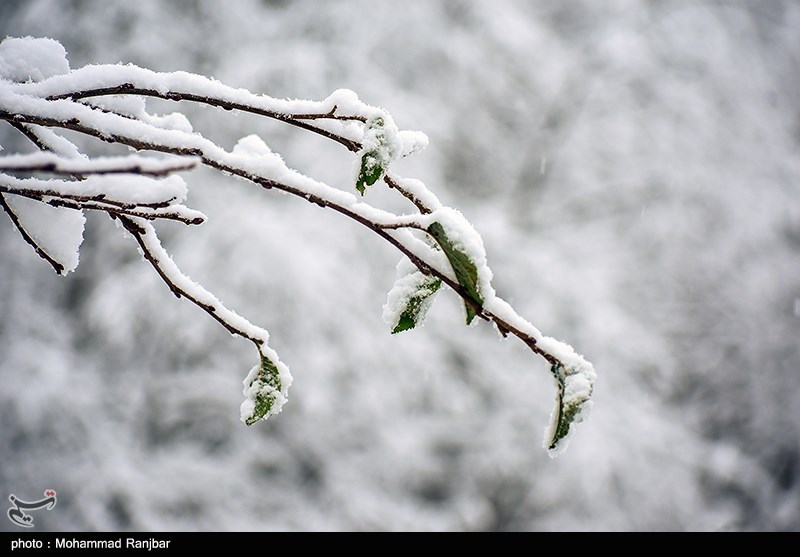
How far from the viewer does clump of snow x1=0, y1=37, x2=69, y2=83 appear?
0.45 metres

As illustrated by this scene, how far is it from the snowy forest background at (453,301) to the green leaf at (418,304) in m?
3.08

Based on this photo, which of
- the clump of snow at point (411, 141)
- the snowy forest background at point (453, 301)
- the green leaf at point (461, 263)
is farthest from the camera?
the snowy forest background at point (453, 301)

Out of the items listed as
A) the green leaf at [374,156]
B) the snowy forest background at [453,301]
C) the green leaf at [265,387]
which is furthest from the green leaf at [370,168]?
the snowy forest background at [453,301]

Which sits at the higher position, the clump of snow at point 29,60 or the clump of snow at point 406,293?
the clump of snow at point 29,60

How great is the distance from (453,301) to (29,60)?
3.31 metres

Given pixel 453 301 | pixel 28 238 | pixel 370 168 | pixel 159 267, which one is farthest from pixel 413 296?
pixel 453 301

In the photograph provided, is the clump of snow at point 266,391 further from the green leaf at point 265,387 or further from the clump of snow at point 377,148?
the clump of snow at point 377,148

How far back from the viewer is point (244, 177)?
0.38 metres

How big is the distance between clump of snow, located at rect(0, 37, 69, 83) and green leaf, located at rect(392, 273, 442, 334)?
0.37 m

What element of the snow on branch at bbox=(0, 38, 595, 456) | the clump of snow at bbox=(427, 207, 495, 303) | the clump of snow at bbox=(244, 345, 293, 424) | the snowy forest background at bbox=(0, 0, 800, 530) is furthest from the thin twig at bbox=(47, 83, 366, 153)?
the snowy forest background at bbox=(0, 0, 800, 530)

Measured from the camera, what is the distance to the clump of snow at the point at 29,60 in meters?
0.45

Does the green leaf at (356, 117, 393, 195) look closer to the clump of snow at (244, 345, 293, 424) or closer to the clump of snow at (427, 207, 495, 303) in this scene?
the clump of snow at (427, 207, 495, 303)

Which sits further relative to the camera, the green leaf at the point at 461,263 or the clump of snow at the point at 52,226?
the clump of snow at the point at 52,226

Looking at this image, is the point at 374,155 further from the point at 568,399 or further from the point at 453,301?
the point at 453,301
